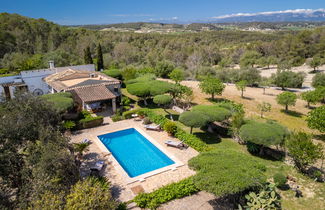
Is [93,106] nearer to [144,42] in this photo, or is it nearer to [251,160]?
[251,160]

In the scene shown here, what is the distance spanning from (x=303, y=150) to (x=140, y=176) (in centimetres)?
1118

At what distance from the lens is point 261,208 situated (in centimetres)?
1052

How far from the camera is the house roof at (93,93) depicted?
83.1 feet

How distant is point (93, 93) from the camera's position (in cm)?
2636

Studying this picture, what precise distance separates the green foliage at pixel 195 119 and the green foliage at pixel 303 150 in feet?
21.6

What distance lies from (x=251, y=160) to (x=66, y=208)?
9.65 m

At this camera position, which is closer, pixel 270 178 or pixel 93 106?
pixel 270 178

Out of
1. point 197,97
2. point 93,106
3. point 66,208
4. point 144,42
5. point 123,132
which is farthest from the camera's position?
point 144,42

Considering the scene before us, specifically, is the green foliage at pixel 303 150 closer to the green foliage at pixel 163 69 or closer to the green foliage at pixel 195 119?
the green foliage at pixel 195 119

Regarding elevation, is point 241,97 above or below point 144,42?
below

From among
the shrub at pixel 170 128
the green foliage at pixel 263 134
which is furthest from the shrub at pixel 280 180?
the shrub at pixel 170 128

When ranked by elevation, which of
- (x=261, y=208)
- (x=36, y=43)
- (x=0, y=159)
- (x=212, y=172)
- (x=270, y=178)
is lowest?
(x=270, y=178)

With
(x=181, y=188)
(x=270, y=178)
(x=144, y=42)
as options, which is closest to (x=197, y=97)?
(x=270, y=178)

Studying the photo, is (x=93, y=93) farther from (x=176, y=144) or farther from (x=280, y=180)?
(x=280, y=180)
